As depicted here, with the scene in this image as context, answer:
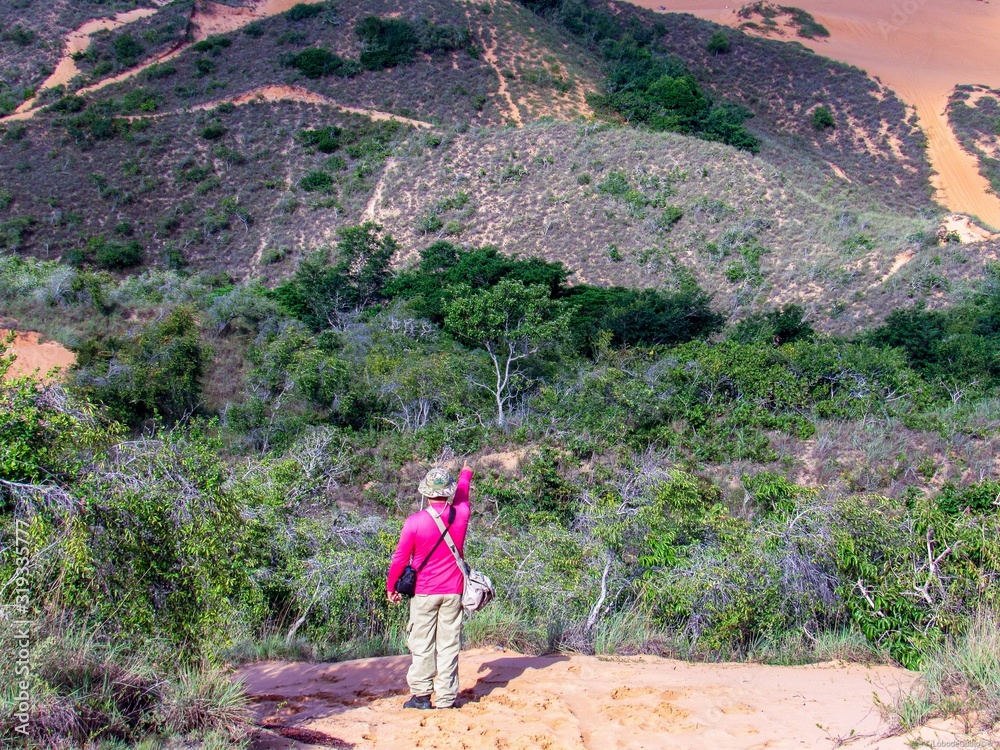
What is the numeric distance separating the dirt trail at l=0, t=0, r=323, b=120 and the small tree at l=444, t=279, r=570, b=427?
33422 mm

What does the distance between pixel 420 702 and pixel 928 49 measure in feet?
212

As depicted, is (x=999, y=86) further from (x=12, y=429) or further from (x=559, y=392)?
(x=12, y=429)

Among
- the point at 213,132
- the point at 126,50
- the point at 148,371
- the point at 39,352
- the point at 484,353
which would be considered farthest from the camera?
the point at 126,50

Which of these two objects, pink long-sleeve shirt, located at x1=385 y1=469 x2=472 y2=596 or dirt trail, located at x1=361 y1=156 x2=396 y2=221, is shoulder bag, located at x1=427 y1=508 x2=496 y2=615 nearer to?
pink long-sleeve shirt, located at x1=385 y1=469 x2=472 y2=596

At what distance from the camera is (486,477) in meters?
13.2

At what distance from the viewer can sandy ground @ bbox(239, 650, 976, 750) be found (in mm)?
3604

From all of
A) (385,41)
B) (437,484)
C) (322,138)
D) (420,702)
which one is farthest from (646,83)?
(420,702)

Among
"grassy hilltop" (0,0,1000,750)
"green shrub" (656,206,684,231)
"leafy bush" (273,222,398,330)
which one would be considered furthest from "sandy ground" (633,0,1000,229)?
"leafy bush" (273,222,398,330)

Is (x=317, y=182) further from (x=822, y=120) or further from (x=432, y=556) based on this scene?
(x=432, y=556)

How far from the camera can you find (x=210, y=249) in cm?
3319

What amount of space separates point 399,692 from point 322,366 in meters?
12.5

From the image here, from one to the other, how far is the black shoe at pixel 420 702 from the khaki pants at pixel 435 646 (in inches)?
1.0

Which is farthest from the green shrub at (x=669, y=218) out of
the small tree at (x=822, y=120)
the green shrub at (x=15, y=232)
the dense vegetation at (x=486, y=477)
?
the green shrub at (x=15, y=232)

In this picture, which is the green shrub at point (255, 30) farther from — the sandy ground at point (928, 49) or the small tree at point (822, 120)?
the small tree at point (822, 120)
